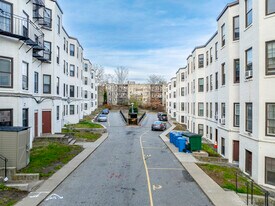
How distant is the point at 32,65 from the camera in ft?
67.0

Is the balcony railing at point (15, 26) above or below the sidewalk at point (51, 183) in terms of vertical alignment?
above

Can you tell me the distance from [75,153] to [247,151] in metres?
12.2

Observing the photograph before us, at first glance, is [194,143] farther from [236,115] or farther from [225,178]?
[225,178]

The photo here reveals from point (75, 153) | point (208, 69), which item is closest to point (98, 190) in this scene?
point (75, 153)

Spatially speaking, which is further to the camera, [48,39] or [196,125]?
[196,125]

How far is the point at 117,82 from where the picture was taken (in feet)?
407

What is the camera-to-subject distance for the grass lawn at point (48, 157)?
1362 centimetres

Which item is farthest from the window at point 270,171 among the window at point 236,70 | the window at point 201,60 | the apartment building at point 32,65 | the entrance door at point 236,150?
the window at point 201,60

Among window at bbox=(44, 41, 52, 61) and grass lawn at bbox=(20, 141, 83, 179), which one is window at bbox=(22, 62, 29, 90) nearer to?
grass lawn at bbox=(20, 141, 83, 179)

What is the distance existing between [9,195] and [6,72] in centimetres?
874

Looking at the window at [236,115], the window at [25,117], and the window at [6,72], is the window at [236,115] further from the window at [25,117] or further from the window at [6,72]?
the window at [6,72]

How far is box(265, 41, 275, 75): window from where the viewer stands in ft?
45.3

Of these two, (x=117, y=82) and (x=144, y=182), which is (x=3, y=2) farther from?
(x=117, y=82)

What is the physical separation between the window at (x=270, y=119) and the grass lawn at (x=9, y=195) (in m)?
12.7
